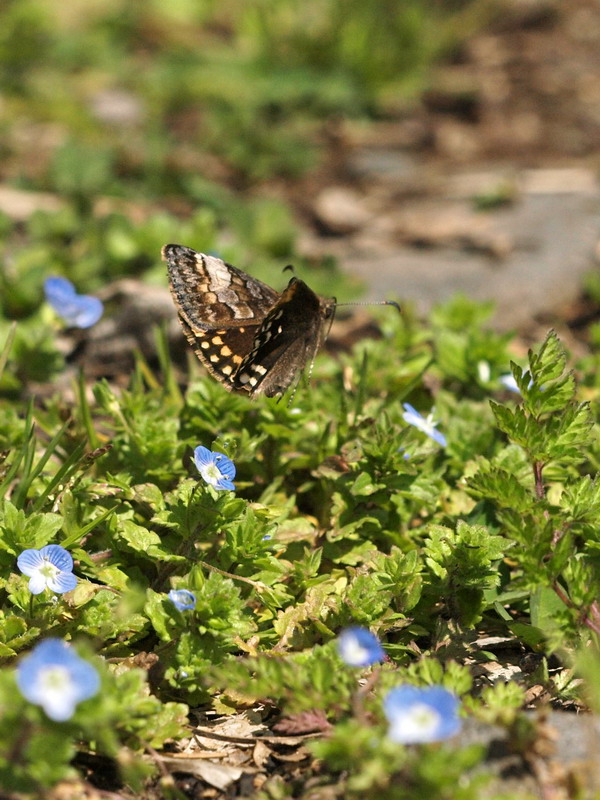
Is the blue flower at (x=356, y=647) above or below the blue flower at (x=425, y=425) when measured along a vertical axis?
above

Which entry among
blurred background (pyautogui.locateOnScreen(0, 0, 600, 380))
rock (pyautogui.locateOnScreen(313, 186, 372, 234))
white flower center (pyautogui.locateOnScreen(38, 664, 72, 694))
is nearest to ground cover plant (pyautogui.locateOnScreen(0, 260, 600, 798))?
white flower center (pyautogui.locateOnScreen(38, 664, 72, 694))

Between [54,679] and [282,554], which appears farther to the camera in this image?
[282,554]

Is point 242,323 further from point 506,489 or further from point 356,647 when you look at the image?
point 356,647

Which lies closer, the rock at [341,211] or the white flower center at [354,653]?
the white flower center at [354,653]

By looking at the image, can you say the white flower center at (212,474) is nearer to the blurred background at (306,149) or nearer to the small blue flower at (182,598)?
the small blue flower at (182,598)

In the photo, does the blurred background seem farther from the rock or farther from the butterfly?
the butterfly

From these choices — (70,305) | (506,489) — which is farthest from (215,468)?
(70,305)

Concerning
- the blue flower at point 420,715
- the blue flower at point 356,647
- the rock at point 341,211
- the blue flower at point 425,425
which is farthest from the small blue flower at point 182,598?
the rock at point 341,211
